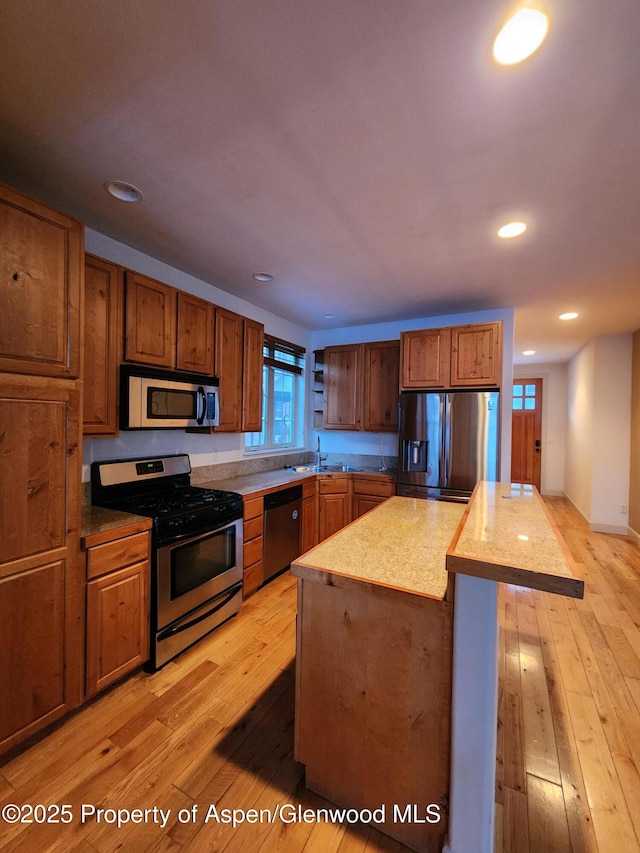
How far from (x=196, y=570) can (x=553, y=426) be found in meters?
7.00

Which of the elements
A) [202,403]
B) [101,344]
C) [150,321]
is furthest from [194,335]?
[101,344]

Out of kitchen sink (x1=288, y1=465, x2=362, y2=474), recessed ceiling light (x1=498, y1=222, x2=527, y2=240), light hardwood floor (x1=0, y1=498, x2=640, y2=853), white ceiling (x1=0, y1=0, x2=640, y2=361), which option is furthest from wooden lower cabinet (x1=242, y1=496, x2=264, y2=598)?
recessed ceiling light (x1=498, y1=222, x2=527, y2=240)

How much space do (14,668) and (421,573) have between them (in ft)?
5.65

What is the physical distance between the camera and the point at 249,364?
3.20 metres

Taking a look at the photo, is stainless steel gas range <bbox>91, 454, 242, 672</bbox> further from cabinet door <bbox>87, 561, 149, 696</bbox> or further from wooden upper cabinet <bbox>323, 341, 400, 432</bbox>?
wooden upper cabinet <bbox>323, 341, 400, 432</bbox>

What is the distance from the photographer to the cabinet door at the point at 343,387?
4184 millimetres

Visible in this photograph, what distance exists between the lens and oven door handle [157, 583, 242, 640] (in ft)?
6.66

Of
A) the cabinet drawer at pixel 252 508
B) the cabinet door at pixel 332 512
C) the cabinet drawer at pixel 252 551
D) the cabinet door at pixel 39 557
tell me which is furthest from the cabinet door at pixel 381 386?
the cabinet door at pixel 39 557

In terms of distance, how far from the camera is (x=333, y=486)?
381 cm

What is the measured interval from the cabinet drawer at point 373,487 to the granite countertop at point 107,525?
2.38m

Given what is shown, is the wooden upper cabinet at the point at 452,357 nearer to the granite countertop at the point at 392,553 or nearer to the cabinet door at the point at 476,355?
the cabinet door at the point at 476,355

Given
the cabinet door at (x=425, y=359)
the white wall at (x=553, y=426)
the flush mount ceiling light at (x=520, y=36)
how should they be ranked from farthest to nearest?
the white wall at (x=553, y=426) < the cabinet door at (x=425, y=359) < the flush mount ceiling light at (x=520, y=36)

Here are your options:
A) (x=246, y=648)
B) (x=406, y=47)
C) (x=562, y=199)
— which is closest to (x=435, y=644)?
(x=246, y=648)

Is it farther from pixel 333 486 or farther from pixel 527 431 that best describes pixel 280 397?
pixel 527 431
